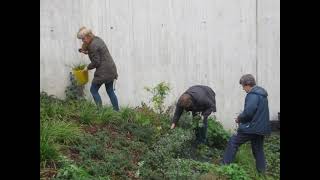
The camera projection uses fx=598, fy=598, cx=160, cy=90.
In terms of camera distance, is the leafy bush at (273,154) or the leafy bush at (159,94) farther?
the leafy bush at (159,94)

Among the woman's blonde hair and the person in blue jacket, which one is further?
the woman's blonde hair

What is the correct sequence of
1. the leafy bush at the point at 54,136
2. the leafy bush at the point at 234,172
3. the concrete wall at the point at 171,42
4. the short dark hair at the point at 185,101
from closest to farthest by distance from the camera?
1. the leafy bush at the point at 54,136
2. the leafy bush at the point at 234,172
3. the short dark hair at the point at 185,101
4. the concrete wall at the point at 171,42

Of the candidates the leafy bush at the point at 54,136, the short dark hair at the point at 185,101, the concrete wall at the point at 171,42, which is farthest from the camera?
the concrete wall at the point at 171,42

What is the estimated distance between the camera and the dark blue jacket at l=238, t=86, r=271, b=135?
8328 mm

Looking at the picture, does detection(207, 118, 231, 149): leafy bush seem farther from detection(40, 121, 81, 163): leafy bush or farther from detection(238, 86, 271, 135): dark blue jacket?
detection(40, 121, 81, 163): leafy bush

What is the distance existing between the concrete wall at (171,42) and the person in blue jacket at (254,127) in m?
1.39

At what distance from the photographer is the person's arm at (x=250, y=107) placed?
8.34 metres

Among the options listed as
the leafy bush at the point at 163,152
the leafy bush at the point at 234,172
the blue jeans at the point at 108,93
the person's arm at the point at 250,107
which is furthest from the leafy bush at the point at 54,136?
the person's arm at the point at 250,107

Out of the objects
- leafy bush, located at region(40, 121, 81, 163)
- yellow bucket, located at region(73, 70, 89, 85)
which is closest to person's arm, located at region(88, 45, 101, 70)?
yellow bucket, located at region(73, 70, 89, 85)

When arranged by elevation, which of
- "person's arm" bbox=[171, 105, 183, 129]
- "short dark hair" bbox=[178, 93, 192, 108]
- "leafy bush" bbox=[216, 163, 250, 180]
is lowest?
"leafy bush" bbox=[216, 163, 250, 180]

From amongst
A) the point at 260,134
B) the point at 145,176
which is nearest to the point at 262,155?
the point at 260,134

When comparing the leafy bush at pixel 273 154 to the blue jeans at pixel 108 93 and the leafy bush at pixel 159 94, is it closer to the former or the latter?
the leafy bush at pixel 159 94

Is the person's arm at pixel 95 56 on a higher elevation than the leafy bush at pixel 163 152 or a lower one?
higher
